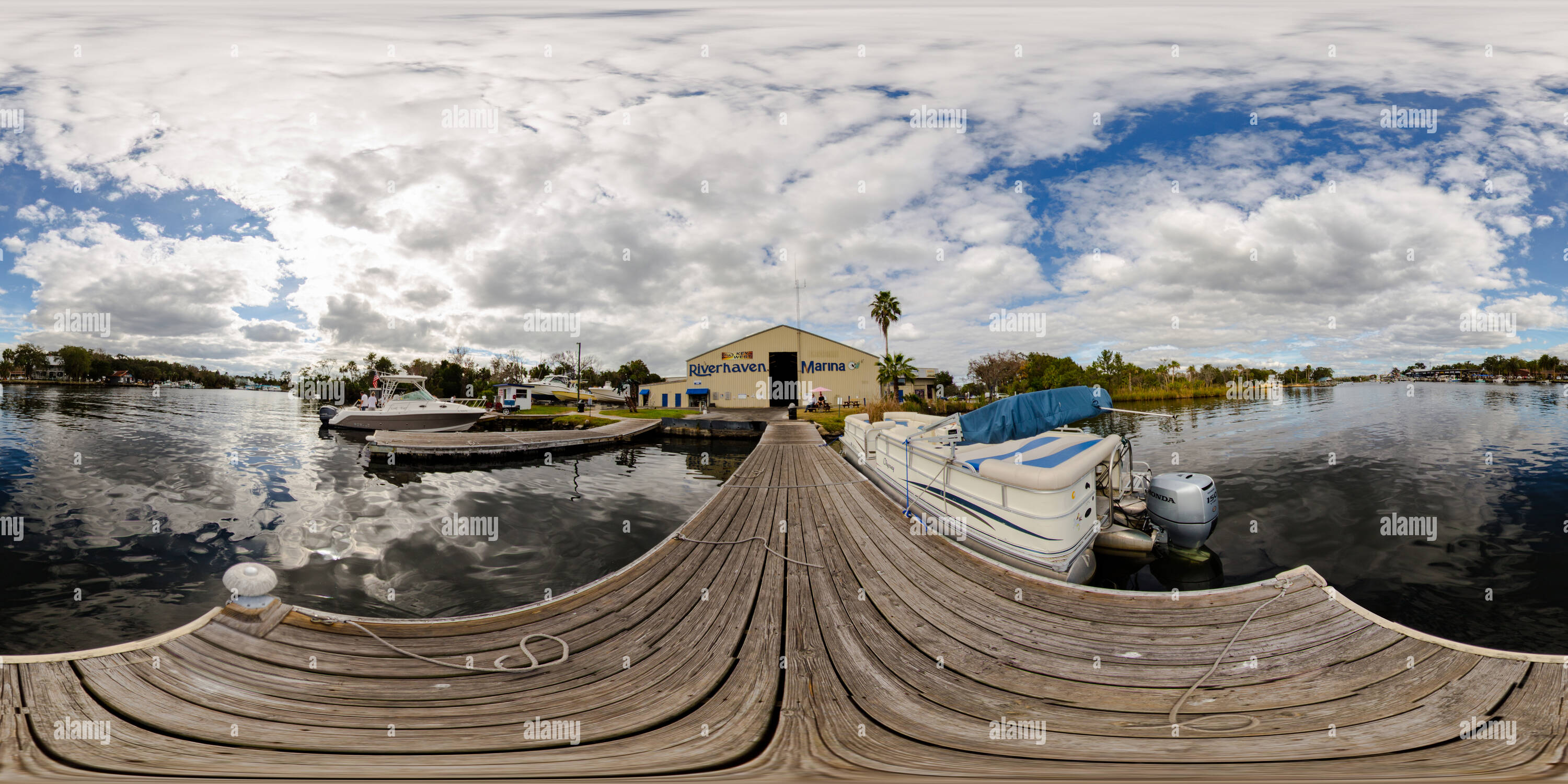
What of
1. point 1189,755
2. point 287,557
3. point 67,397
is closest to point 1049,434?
point 1189,755

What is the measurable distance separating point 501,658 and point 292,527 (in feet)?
31.7

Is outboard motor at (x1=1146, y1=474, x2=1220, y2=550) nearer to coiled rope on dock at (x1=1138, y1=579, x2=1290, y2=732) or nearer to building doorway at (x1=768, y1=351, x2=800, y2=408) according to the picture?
coiled rope on dock at (x1=1138, y1=579, x2=1290, y2=732)

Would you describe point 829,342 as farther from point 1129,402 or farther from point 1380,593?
point 1380,593

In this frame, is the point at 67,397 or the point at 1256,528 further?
the point at 67,397

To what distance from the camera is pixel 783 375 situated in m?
44.5

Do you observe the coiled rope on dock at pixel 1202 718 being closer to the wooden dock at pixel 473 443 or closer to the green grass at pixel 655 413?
the wooden dock at pixel 473 443

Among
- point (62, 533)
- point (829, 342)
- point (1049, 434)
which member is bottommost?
point (62, 533)

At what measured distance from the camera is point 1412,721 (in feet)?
9.72

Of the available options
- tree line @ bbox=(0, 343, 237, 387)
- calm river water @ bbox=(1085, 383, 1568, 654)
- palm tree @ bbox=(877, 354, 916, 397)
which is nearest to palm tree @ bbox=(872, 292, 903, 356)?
palm tree @ bbox=(877, 354, 916, 397)

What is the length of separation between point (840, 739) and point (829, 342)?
4113 cm

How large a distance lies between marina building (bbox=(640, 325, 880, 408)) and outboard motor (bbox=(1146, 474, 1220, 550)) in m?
34.1

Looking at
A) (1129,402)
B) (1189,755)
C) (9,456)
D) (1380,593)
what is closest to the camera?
(1189,755)

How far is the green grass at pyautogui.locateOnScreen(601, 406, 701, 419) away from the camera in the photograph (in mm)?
34625

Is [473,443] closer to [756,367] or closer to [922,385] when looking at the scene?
[756,367]
